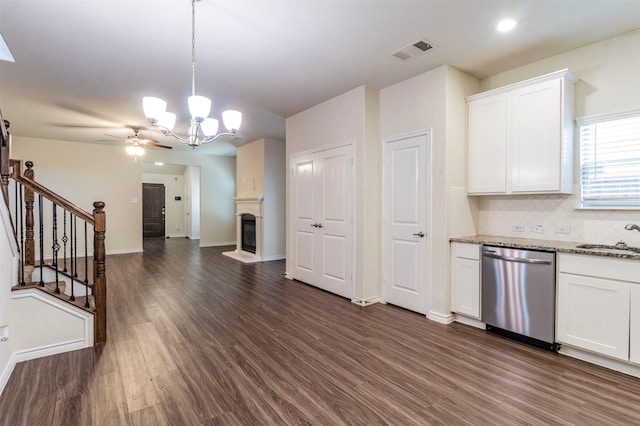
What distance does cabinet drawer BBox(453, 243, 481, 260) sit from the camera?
328cm

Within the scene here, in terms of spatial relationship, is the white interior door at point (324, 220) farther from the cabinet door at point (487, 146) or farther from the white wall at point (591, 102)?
the white wall at point (591, 102)

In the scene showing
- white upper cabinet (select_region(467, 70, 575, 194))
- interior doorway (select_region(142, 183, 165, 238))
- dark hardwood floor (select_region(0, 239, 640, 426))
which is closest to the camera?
dark hardwood floor (select_region(0, 239, 640, 426))

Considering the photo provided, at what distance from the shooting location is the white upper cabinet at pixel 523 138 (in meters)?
2.96

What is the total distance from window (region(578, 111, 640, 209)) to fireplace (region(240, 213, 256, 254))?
611cm

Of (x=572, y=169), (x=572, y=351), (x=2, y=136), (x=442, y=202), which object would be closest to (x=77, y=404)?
(x=2, y=136)

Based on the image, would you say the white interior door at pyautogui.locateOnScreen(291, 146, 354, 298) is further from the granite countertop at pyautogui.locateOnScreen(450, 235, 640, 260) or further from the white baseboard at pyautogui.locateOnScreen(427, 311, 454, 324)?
the granite countertop at pyautogui.locateOnScreen(450, 235, 640, 260)

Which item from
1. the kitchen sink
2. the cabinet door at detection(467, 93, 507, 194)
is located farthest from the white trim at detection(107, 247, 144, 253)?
the kitchen sink

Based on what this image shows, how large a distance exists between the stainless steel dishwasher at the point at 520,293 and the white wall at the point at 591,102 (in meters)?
0.63

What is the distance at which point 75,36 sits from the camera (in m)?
2.87

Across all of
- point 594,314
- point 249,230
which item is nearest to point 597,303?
point 594,314

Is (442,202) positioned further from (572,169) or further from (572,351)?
(572,351)

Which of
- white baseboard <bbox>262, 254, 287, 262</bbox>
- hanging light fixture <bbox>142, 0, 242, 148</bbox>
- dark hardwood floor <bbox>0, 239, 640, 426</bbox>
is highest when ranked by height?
hanging light fixture <bbox>142, 0, 242, 148</bbox>

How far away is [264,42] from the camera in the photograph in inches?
117

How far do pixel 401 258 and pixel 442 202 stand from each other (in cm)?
87
